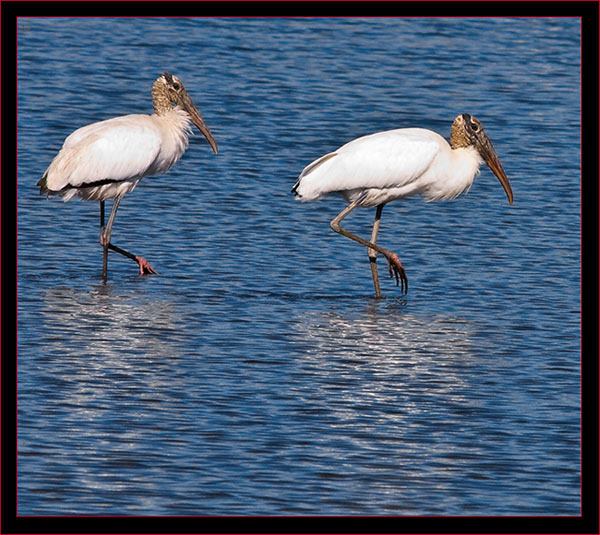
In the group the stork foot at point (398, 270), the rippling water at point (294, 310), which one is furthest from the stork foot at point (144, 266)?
the stork foot at point (398, 270)

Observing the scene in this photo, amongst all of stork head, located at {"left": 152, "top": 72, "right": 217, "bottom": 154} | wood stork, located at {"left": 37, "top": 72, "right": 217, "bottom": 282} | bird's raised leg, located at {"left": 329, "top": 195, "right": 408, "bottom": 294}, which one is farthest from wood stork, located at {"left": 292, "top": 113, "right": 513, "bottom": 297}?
stork head, located at {"left": 152, "top": 72, "right": 217, "bottom": 154}

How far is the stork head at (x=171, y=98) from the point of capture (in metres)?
13.9

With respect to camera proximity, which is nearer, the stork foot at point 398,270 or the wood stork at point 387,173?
the stork foot at point 398,270

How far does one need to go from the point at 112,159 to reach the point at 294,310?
85.8 inches

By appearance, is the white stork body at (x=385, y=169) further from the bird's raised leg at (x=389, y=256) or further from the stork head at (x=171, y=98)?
the stork head at (x=171, y=98)

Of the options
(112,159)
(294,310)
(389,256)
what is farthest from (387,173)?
(112,159)

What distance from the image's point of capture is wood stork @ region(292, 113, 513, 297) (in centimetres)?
1262

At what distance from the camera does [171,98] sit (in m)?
14.0

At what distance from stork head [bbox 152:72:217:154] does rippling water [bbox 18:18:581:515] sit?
3.09ft

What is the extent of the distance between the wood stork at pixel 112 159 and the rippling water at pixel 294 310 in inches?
21.9

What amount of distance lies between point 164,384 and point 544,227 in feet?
18.8

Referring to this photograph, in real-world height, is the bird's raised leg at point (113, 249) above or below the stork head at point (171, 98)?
below

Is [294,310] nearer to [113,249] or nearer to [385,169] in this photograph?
[385,169]

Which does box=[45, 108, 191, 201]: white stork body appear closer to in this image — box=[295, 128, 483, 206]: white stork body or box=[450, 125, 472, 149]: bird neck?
box=[295, 128, 483, 206]: white stork body
